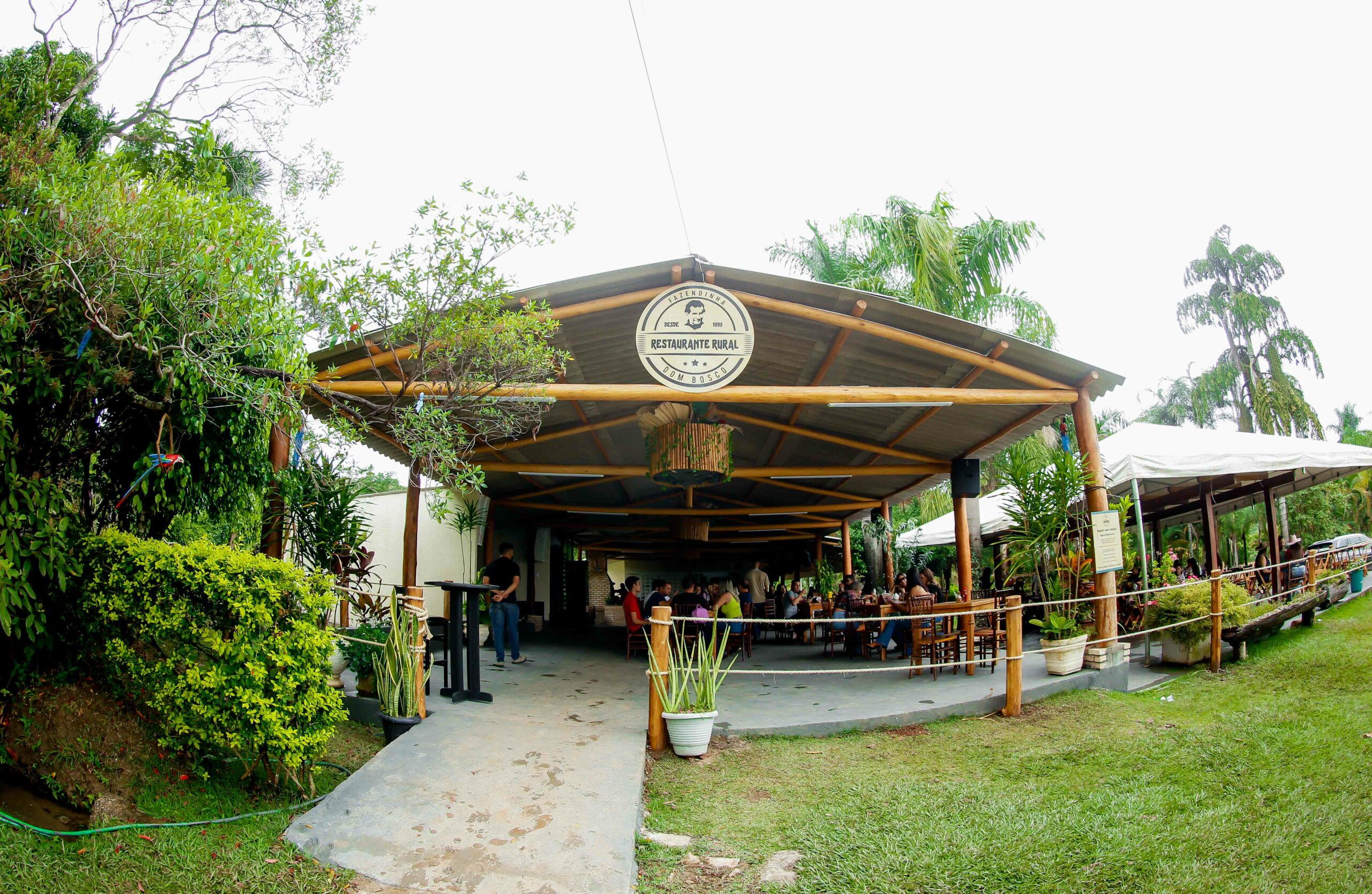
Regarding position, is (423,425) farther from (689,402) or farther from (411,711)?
(689,402)

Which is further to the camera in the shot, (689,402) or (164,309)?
(689,402)

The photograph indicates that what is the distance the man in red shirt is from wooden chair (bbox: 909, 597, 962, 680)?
320 cm

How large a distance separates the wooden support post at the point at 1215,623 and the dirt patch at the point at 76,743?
24.2 feet

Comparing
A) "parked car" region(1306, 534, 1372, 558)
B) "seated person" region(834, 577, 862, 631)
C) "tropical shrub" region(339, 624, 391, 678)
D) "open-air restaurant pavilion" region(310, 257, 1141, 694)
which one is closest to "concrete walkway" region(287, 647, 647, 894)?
"tropical shrub" region(339, 624, 391, 678)

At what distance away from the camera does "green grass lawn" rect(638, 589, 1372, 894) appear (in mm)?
3168

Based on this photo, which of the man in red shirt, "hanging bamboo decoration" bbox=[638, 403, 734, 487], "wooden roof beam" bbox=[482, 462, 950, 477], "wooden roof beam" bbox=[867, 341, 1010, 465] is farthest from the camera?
"wooden roof beam" bbox=[482, 462, 950, 477]

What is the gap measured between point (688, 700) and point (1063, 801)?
2.06 m

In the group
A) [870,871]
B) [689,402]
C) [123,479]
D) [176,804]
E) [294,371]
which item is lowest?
[870,871]

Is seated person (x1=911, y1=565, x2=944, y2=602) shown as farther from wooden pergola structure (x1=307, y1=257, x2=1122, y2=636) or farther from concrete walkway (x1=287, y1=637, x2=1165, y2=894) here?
concrete walkway (x1=287, y1=637, x2=1165, y2=894)

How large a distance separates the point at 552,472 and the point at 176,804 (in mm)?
6689

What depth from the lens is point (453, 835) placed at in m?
3.44

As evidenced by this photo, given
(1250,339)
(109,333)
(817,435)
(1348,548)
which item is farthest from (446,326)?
(1250,339)

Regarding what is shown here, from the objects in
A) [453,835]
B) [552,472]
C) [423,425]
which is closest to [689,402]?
[552,472]

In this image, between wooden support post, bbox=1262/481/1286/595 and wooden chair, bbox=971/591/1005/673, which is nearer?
wooden chair, bbox=971/591/1005/673
